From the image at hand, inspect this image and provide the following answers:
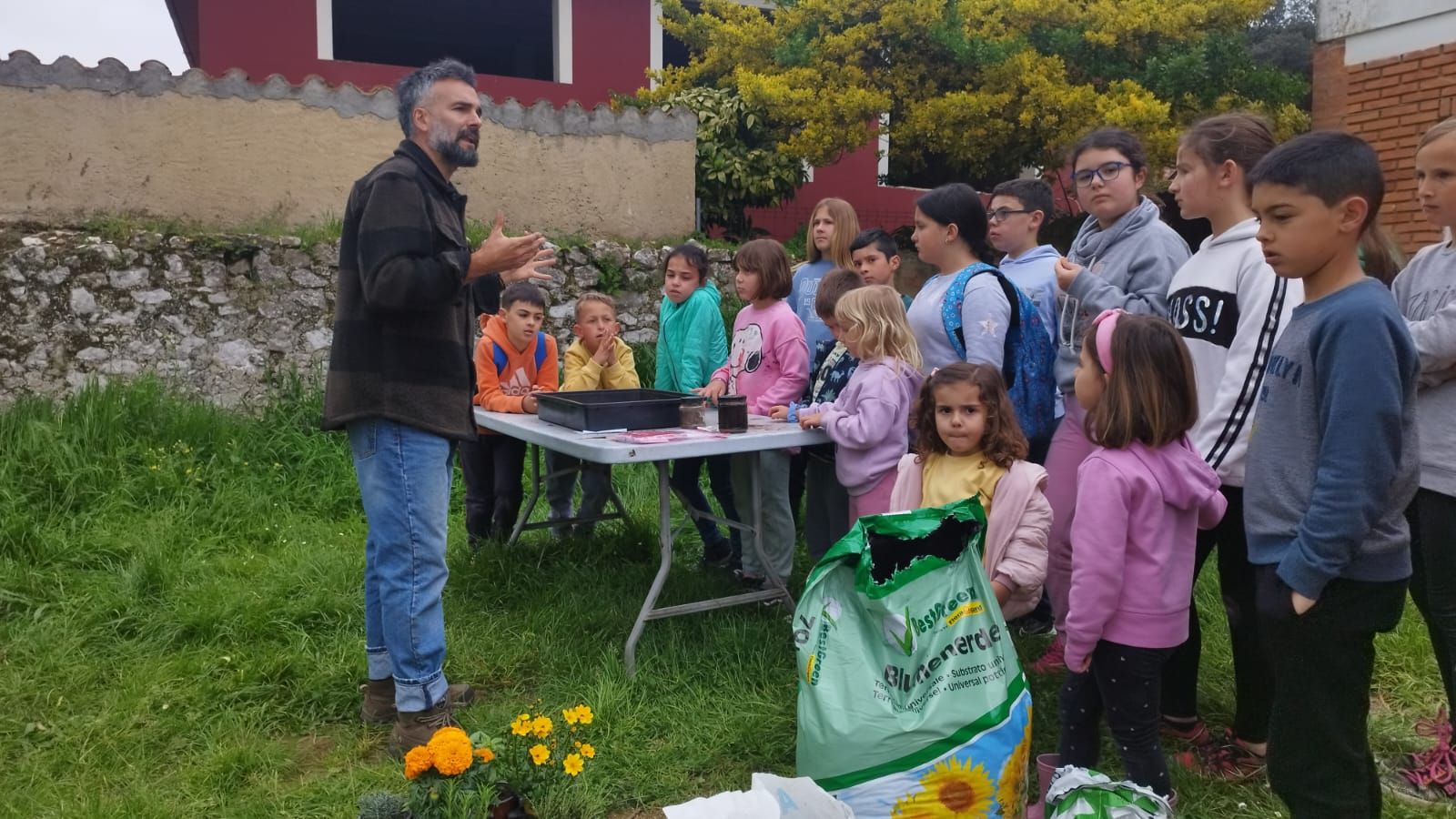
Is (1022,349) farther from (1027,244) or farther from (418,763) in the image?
(418,763)

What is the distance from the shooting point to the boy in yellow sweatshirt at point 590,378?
4.45 metres

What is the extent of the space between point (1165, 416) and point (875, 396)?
1110 millimetres

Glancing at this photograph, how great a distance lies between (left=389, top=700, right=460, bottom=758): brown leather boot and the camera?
2.83 metres

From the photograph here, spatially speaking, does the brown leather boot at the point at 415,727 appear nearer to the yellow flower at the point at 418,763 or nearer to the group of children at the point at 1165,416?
the yellow flower at the point at 418,763

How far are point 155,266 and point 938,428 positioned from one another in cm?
521

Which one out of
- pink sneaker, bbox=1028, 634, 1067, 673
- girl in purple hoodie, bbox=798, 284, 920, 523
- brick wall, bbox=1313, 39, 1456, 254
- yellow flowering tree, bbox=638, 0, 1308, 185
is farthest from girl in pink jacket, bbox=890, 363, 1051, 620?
yellow flowering tree, bbox=638, 0, 1308, 185

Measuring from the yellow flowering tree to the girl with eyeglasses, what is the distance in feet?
20.8

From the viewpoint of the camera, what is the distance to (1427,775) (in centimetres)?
263

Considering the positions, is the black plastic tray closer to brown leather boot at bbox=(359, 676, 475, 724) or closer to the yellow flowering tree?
brown leather boot at bbox=(359, 676, 475, 724)

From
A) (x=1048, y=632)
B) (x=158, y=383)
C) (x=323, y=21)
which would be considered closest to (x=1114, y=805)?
(x=1048, y=632)

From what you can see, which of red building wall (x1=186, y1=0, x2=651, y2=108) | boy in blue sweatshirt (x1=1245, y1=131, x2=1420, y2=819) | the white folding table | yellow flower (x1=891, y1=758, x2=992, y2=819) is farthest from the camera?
red building wall (x1=186, y1=0, x2=651, y2=108)

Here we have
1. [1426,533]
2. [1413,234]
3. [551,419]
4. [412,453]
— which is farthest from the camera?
[1413,234]

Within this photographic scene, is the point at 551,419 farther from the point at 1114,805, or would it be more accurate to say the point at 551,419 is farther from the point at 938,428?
the point at 1114,805

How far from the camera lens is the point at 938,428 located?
2.85 meters
